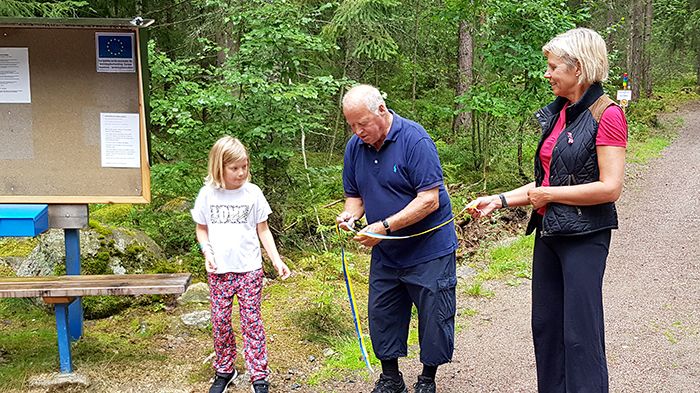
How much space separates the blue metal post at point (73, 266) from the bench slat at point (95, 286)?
0.49 metres

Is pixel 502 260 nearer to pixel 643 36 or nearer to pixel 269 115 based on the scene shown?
pixel 269 115

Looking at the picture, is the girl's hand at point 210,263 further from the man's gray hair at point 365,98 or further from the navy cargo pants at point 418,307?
the man's gray hair at point 365,98

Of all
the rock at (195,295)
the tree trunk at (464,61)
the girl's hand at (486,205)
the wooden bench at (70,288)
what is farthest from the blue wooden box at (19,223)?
the tree trunk at (464,61)

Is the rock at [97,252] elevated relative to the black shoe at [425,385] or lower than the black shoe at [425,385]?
elevated

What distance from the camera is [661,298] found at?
20.4ft

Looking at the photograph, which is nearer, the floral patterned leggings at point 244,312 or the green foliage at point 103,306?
the floral patterned leggings at point 244,312

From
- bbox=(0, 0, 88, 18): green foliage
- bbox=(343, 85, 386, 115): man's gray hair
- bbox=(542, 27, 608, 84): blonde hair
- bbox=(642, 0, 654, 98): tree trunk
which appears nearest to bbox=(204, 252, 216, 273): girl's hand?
bbox=(343, 85, 386, 115): man's gray hair

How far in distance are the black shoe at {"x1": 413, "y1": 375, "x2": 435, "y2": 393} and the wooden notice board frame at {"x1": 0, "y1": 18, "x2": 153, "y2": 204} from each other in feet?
8.11

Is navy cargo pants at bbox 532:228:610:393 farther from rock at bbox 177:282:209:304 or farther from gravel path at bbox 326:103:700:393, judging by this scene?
rock at bbox 177:282:209:304

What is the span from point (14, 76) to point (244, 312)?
8.39 feet

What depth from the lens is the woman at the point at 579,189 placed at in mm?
3072

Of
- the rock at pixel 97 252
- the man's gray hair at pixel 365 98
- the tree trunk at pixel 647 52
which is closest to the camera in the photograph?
the man's gray hair at pixel 365 98

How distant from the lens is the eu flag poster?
15.6 feet

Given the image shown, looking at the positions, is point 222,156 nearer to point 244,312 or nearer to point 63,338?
point 244,312
